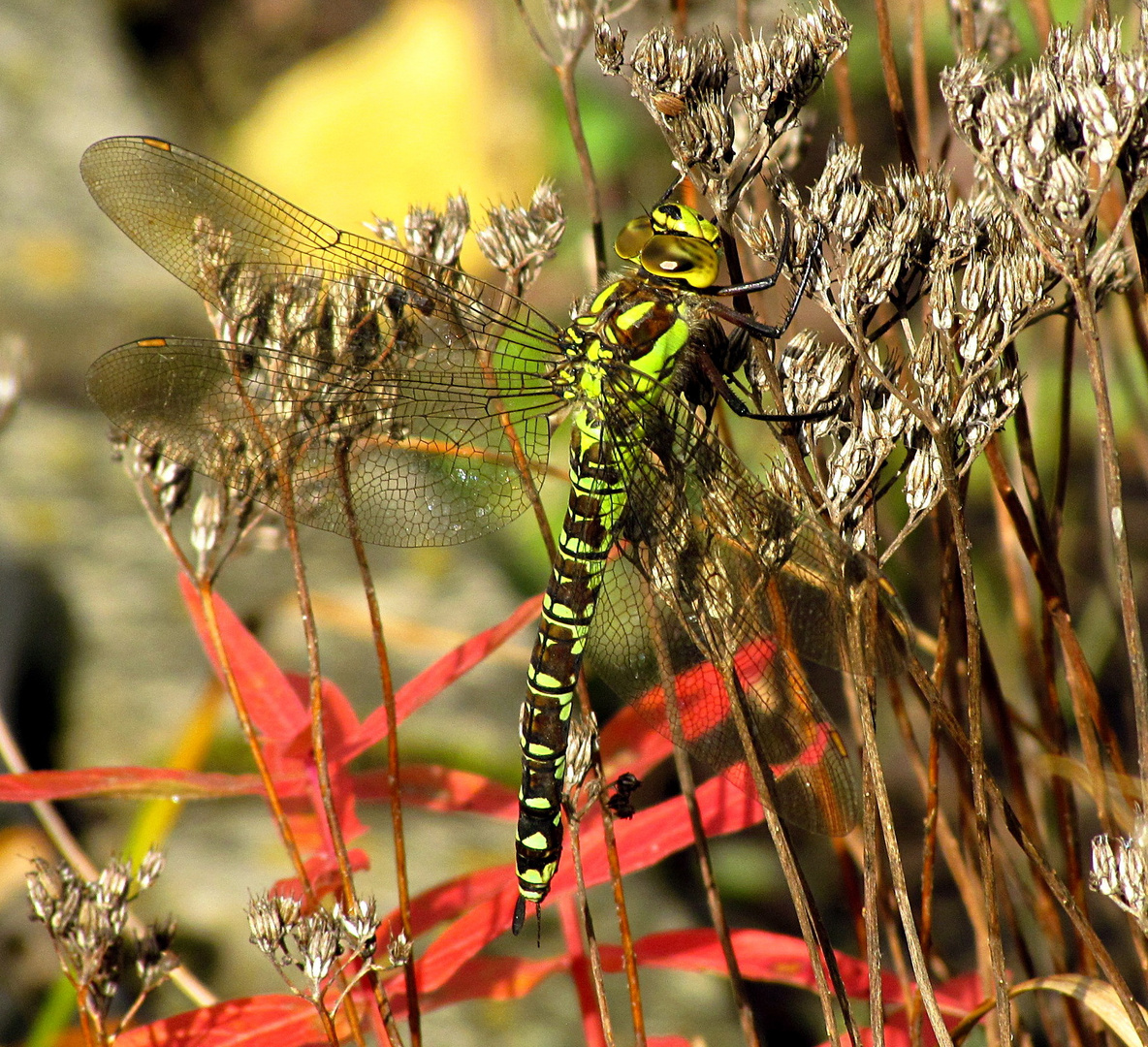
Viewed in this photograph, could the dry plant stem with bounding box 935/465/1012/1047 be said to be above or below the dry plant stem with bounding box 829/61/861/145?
below

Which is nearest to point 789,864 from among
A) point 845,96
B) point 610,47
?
point 610,47

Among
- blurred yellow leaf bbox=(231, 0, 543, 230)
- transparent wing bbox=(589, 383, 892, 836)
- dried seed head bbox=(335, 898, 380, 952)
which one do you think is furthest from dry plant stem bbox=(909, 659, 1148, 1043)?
blurred yellow leaf bbox=(231, 0, 543, 230)

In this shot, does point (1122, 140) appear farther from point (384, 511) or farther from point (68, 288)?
point (68, 288)

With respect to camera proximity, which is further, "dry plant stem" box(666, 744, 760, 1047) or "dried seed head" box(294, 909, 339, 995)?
"dry plant stem" box(666, 744, 760, 1047)

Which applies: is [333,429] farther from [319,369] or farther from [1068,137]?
[1068,137]

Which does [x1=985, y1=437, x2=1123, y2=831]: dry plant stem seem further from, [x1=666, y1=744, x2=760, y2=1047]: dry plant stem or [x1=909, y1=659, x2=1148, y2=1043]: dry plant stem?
[x1=666, y1=744, x2=760, y2=1047]: dry plant stem

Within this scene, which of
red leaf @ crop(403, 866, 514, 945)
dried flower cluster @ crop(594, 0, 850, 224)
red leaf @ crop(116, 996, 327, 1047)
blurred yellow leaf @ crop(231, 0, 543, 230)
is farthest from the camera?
blurred yellow leaf @ crop(231, 0, 543, 230)

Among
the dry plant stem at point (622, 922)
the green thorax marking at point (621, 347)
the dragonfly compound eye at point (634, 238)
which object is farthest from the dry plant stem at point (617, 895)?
the dragonfly compound eye at point (634, 238)
